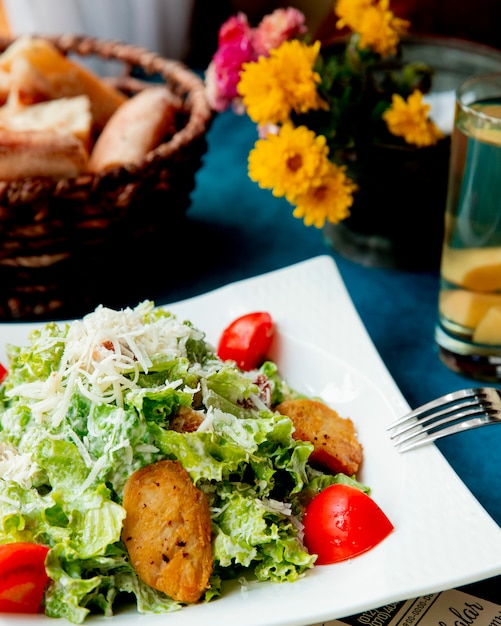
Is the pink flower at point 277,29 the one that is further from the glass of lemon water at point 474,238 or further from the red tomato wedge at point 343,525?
the red tomato wedge at point 343,525

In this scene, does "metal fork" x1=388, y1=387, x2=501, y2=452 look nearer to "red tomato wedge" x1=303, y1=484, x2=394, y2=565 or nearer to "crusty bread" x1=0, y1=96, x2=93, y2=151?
"red tomato wedge" x1=303, y1=484, x2=394, y2=565

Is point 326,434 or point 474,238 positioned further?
point 474,238

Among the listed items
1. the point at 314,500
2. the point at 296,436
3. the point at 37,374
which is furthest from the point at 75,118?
the point at 314,500

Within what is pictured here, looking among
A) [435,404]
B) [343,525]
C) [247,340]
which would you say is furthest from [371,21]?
[343,525]

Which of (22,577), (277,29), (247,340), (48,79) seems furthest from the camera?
(48,79)

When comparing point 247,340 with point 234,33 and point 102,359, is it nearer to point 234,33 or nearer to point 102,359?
point 102,359

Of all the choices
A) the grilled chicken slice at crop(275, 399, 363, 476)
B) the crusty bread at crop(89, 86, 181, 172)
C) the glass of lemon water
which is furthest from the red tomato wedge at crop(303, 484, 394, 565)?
the crusty bread at crop(89, 86, 181, 172)
